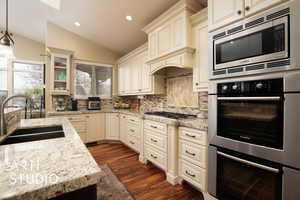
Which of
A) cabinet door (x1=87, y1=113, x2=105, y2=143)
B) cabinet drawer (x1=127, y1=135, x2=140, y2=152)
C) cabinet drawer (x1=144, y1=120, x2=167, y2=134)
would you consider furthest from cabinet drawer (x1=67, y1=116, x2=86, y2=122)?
cabinet drawer (x1=144, y1=120, x2=167, y2=134)

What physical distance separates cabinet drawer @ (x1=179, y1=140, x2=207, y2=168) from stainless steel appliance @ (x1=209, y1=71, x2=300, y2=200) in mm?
145

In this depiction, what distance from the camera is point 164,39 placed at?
7.89 ft

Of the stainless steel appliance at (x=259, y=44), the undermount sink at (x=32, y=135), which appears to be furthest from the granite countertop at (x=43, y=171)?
the stainless steel appliance at (x=259, y=44)

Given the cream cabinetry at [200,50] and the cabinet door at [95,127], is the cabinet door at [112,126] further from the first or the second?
the cream cabinetry at [200,50]

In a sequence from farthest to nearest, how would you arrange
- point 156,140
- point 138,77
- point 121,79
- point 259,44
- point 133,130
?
point 121,79, point 138,77, point 133,130, point 156,140, point 259,44

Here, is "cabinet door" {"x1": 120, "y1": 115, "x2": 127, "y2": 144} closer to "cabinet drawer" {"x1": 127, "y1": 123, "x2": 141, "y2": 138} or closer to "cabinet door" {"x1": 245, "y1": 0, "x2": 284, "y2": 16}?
"cabinet drawer" {"x1": 127, "y1": 123, "x2": 141, "y2": 138}

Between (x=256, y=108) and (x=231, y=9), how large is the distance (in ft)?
3.17

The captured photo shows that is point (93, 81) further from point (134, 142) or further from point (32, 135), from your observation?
point (32, 135)

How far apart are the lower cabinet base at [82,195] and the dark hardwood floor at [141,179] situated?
146 centimetres

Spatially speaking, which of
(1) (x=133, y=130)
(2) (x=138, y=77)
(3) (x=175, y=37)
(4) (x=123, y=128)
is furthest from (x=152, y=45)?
(4) (x=123, y=128)

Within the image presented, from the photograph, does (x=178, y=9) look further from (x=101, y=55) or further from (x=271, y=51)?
(x=101, y=55)

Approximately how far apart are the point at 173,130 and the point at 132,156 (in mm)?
1463

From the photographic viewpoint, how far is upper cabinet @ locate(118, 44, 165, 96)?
9.93 ft

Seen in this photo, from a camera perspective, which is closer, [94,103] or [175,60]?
[175,60]
